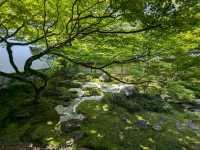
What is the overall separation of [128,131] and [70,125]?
1748 millimetres

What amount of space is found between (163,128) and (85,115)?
254cm

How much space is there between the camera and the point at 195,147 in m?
10.3

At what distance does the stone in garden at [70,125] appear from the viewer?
10.0 metres

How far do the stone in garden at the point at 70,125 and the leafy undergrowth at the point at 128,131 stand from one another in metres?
0.19

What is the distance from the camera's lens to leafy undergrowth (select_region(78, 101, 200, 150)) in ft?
32.1

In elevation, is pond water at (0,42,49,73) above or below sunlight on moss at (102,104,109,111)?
above

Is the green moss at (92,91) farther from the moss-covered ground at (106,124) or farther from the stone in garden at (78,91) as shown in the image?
the moss-covered ground at (106,124)

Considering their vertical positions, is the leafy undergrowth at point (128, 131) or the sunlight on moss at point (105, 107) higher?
the sunlight on moss at point (105, 107)

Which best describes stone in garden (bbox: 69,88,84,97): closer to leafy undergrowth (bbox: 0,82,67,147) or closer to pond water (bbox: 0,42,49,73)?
leafy undergrowth (bbox: 0,82,67,147)

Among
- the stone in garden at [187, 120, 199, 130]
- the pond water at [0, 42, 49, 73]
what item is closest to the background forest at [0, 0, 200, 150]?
the stone in garden at [187, 120, 199, 130]

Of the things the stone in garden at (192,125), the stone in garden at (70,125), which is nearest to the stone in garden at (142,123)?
the stone in garden at (192,125)

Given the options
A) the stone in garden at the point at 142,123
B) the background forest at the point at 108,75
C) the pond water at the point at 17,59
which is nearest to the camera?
the background forest at the point at 108,75

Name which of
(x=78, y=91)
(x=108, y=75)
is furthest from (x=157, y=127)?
(x=78, y=91)

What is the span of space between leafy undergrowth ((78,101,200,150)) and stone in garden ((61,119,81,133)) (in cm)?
19
